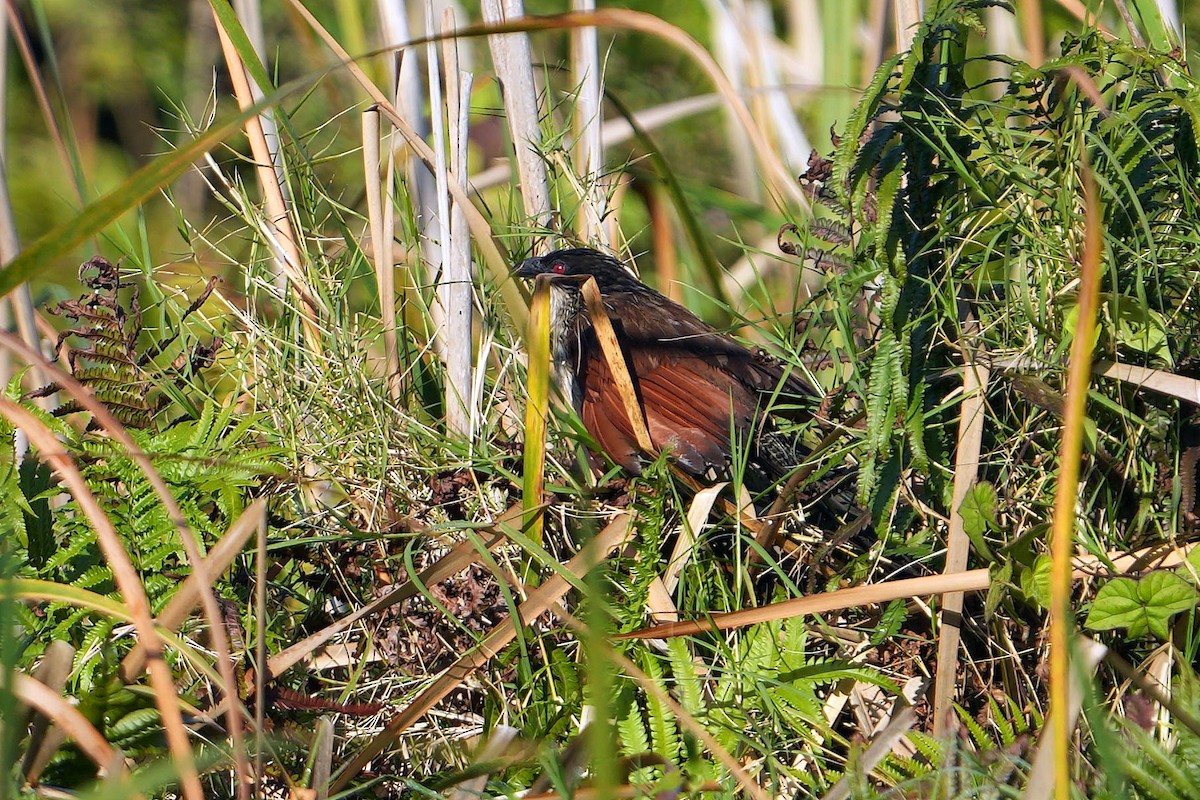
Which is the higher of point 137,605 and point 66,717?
point 137,605

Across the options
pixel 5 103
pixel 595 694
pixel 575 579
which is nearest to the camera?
pixel 595 694

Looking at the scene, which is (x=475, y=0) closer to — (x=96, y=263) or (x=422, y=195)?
(x=422, y=195)

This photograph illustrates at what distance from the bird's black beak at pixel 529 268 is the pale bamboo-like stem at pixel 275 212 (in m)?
0.57

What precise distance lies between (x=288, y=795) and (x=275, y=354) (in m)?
0.99

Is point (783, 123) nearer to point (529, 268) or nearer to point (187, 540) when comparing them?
point (529, 268)

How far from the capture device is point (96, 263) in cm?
251

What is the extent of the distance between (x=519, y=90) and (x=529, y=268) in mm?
474

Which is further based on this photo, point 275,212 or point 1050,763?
point 275,212

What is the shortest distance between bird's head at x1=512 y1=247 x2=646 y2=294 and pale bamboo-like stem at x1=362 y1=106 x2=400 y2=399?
40 cm

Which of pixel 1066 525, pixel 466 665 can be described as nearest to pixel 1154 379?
pixel 1066 525

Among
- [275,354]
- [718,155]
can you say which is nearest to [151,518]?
[275,354]

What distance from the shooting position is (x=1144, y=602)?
2.03 m

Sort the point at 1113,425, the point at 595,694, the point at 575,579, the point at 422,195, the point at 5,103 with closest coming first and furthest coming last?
the point at 595,694 → the point at 575,579 → the point at 1113,425 → the point at 422,195 → the point at 5,103

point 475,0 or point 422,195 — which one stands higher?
point 475,0
